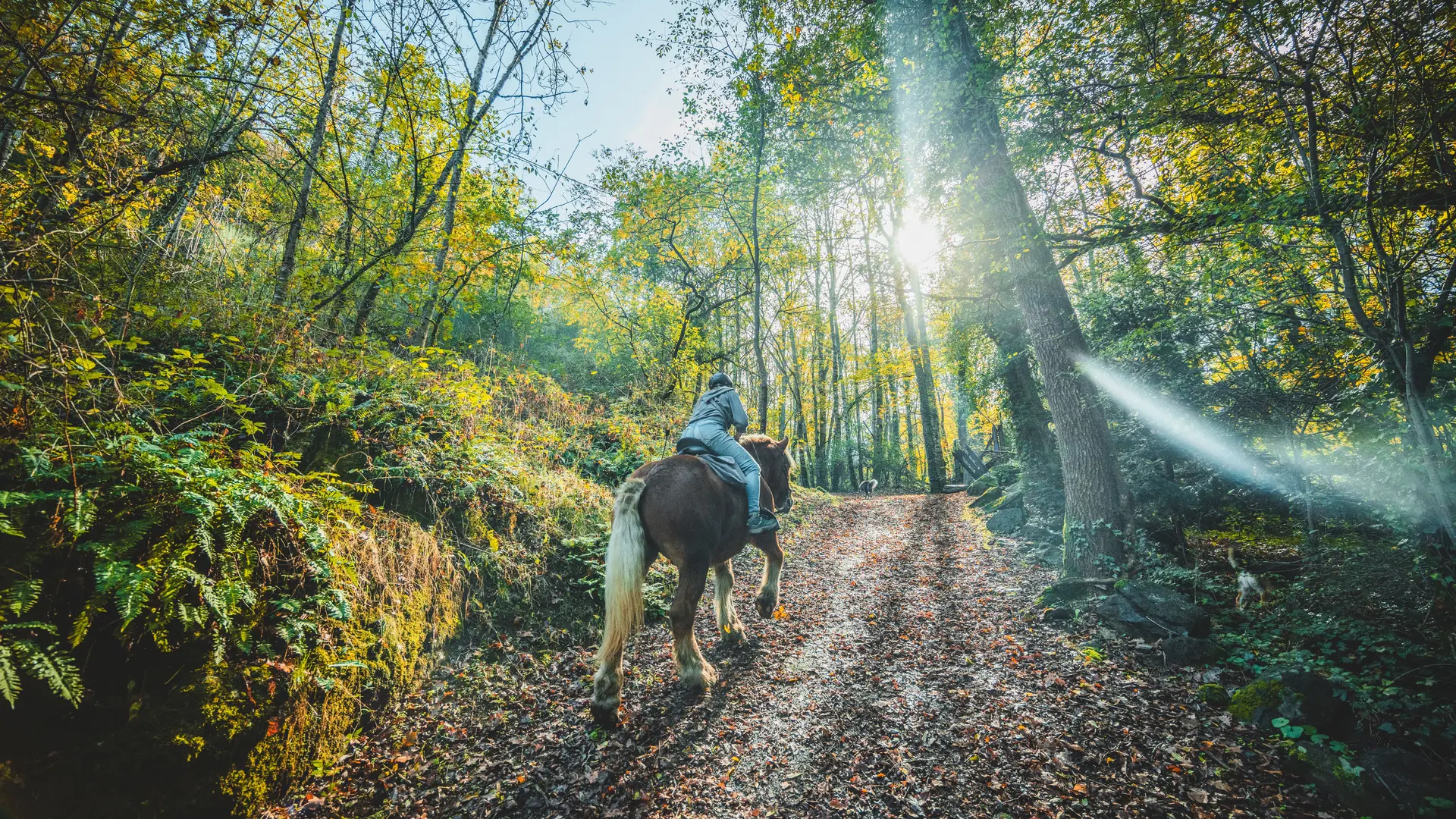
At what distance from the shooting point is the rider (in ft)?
16.9

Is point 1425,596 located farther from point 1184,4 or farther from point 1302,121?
point 1184,4

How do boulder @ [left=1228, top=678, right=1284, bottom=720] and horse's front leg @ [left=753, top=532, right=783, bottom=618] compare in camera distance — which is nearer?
boulder @ [left=1228, top=678, right=1284, bottom=720]

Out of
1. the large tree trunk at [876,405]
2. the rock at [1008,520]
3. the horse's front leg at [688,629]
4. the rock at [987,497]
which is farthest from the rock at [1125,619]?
the large tree trunk at [876,405]

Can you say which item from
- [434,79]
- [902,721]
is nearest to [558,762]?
[902,721]

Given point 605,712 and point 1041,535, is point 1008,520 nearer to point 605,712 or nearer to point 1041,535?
point 1041,535

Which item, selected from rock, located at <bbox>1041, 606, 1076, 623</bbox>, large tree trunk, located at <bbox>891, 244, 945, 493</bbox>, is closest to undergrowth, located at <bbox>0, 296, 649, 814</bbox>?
rock, located at <bbox>1041, 606, 1076, 623</bbox>

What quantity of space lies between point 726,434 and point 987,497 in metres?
9.76

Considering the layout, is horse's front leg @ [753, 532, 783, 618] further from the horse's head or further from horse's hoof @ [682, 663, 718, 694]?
horse's hoof @ [682, 663, 718, 694]

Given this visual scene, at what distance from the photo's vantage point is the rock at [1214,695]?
3.60 meters

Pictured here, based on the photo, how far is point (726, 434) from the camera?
17.7 feet

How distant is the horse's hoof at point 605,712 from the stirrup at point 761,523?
2159 millimetres

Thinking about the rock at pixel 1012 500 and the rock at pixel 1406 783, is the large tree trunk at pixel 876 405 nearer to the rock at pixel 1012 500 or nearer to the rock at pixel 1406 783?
the rock at pixel 1012 500

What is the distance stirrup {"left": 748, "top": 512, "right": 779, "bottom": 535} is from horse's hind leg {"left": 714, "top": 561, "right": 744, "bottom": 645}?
0.53 meters

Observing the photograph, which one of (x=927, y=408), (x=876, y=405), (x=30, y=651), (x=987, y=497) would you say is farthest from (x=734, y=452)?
(x=876, y=405)
